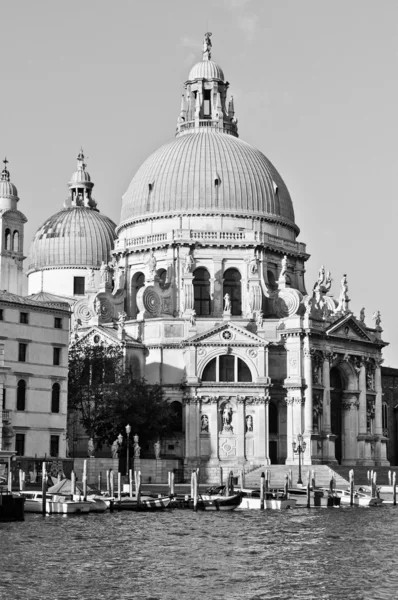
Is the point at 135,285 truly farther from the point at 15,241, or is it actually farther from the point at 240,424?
the point at 240,424

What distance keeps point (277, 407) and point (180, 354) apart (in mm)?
7693

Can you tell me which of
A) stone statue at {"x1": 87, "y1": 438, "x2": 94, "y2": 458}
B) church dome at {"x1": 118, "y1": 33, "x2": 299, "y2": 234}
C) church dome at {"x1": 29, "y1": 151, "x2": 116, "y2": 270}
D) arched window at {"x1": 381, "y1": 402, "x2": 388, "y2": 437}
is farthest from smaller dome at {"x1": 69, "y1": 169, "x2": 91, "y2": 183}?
stone statue at {"x1": 87, "y1": 438, "x2": 94, "y2": 458}

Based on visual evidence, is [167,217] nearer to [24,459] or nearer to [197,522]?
[24,459]

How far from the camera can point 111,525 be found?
5762 centimetres

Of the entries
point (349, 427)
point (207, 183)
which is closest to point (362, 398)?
point (349, 427)

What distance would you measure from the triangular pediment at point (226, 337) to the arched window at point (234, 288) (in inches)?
262

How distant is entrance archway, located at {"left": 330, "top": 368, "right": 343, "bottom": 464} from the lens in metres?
97.7

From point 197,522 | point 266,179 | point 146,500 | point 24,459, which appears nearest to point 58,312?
point 24,459

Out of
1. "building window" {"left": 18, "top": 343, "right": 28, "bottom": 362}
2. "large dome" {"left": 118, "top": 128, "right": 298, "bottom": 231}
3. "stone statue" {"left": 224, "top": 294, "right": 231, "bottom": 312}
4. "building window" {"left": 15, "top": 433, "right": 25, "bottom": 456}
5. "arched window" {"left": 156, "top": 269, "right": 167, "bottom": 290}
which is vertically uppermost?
"large dome" {"left": 118, "top": 128, "right": 298, "bottom": 231}

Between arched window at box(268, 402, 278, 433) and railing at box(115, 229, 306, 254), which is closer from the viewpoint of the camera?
arched window at box(268, 402, 278, 433)

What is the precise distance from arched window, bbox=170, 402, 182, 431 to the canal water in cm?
2853

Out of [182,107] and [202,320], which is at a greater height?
[182,107]

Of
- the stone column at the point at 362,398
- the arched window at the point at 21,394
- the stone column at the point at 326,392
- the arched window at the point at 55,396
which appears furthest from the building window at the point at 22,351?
the stone column at the point at 362,398

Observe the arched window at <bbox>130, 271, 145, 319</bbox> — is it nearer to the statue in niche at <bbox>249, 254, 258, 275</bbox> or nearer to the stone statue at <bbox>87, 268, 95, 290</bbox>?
the stone statue at <bbox>87, 268, 95, 290</bbox>
